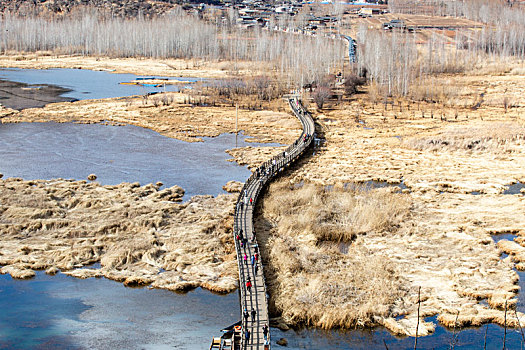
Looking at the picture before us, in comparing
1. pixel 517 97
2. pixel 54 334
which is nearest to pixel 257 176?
pixel 54 334

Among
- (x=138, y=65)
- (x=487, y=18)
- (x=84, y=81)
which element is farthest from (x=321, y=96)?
(x=487, y=18)

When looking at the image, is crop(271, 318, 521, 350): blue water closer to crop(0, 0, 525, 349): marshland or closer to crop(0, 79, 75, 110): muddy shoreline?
crop(0, 0, 525, 349): marshland

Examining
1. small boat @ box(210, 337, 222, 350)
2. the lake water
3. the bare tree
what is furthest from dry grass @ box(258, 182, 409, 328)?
the bare tree

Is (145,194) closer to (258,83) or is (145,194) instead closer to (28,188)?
(28,188)

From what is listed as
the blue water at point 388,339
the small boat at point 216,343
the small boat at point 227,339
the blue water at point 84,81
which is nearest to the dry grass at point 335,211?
the blue water at point 388,339

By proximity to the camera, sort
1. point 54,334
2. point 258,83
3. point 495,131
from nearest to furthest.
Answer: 1. point 54,334
2. point 495,131
3. point 258,83

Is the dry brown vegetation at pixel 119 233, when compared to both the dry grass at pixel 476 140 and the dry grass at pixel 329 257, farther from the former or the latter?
the dry grass at pixel 476 140

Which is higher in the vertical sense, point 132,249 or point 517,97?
point 517,97
